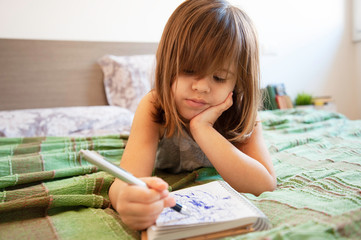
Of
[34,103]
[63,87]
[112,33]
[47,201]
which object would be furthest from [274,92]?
[47,201]

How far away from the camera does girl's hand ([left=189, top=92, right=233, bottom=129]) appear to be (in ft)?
2.47

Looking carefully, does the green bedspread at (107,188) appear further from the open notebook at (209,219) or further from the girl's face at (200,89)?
the girl's face at (200,89)

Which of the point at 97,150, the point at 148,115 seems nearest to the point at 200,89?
the point at 148,115

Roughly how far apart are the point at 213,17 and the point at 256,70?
0.19m

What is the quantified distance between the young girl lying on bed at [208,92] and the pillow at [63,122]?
697 millimetres

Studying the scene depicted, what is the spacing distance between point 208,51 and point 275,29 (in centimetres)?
245

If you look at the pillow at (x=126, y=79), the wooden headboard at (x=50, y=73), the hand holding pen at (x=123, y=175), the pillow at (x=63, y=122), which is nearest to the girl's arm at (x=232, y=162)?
the hand holding pen at (x=123, y=175)

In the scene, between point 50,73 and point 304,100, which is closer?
point 50,73

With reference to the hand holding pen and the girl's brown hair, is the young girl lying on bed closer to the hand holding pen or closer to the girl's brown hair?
the girl's brown hair

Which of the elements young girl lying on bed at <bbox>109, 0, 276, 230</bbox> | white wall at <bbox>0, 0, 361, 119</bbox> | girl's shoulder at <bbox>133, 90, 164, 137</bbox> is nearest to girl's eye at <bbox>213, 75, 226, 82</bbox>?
young girl lying on bed at <bbox>109, 0, 276, 230</bbox>

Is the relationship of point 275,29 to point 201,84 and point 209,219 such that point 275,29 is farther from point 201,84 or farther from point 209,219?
point 209,219

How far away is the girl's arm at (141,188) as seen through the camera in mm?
427

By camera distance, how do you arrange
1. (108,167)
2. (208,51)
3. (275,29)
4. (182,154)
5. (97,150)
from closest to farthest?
1. (108,167)
2. (208,51)
3. (182,154)
4. (97,150)
5. (275,29)

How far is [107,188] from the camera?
721 mm
